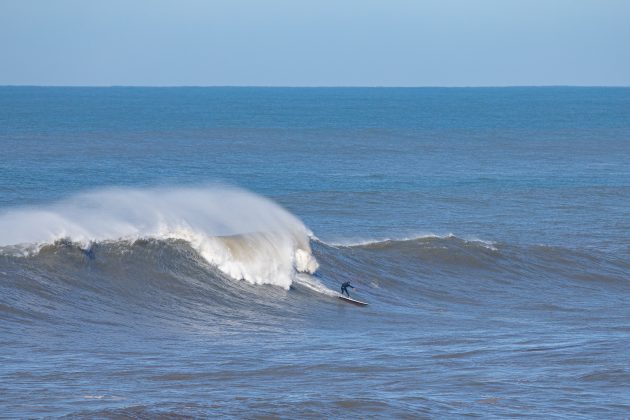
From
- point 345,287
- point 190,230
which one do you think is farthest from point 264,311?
point 190,230

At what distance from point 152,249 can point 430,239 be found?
786 cm

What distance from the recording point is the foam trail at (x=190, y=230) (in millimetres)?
20484

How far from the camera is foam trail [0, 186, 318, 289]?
20484 mm

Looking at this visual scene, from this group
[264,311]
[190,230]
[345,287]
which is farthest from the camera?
[190,230]

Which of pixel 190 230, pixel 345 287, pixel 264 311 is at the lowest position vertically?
pixel 264 311

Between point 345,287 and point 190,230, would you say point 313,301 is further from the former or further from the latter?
point 190,230

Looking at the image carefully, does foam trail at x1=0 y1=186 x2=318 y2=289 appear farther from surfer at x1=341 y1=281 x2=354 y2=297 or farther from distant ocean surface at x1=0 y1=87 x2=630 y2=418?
surfer at x1=341 y1=281 x2=354 y2=297

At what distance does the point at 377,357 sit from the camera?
1432 cm

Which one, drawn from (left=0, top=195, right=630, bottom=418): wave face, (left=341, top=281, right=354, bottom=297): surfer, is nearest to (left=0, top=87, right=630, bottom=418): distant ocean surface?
(left=0, top=195, right=630, bottom=418): wave face

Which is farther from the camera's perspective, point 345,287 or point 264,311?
point 345,287

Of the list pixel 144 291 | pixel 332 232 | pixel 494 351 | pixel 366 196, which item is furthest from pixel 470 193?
pixel 494 351

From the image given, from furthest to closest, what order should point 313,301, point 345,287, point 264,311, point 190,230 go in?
point 190,230 < point 345,287 < point 313,301 < point 264,311

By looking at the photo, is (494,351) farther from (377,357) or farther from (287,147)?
(287,147)

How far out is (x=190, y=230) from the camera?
857 inches
